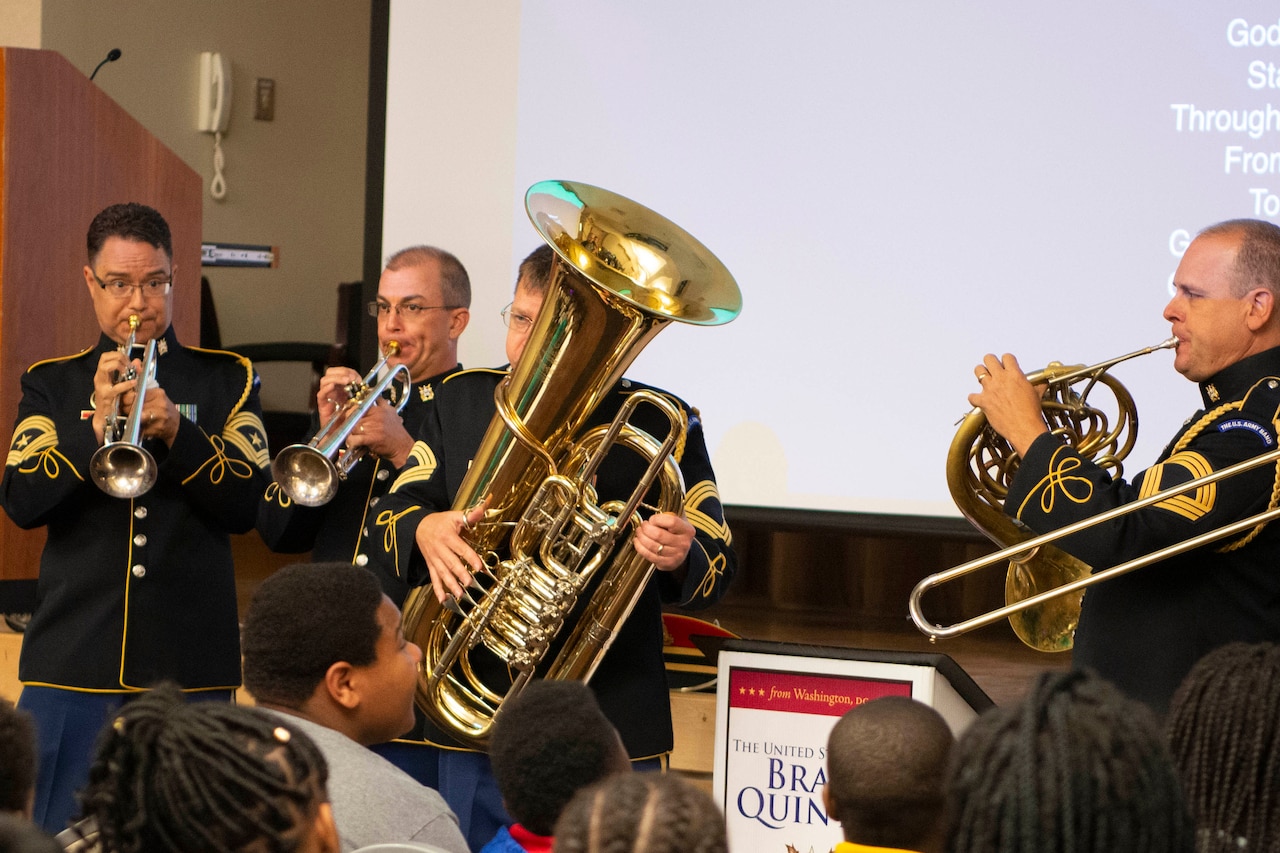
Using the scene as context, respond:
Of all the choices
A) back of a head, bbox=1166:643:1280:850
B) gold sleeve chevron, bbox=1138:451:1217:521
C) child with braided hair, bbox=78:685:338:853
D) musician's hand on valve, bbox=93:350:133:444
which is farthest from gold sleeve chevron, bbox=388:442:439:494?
back of a head, bbox=1166:643:1280:850

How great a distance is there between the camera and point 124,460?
10.2 ft

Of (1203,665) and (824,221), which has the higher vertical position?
(824,221)

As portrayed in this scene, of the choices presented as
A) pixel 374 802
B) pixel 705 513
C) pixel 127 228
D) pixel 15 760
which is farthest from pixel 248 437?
pixel 15 760

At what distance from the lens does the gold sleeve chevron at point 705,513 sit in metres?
2.88

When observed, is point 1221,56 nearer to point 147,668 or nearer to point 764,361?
point 764,361

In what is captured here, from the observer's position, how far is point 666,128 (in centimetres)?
467

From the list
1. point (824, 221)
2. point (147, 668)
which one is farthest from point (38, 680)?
point (824, 221)

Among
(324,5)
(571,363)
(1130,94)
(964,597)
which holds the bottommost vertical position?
(964,597)

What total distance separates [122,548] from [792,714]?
5.08ft

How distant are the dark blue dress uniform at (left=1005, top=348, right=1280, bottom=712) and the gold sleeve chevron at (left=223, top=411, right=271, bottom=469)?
1725mm

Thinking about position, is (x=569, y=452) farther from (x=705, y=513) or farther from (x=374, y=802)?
(x=374, y=802)

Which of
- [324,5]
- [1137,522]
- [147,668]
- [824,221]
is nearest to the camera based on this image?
[1137,522]

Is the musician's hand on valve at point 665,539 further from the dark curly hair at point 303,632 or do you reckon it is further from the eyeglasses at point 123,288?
the eyeglasses at point 123,288

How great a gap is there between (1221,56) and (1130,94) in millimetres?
259
